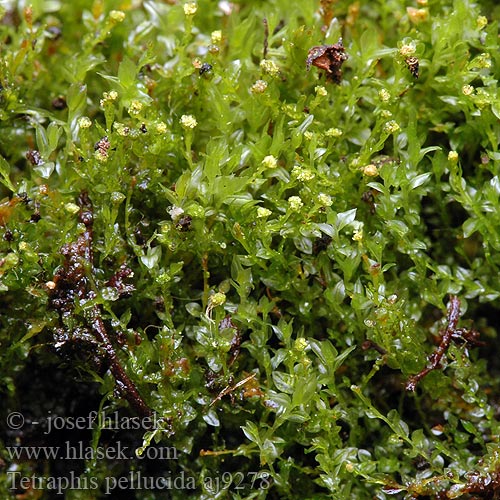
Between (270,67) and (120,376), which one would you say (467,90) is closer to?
(270,67)

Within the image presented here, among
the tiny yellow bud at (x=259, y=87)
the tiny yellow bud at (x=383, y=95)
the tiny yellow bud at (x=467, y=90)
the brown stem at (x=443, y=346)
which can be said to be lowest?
the brown stem at (x=443, y=346)

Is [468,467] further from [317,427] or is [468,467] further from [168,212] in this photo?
[168,212]

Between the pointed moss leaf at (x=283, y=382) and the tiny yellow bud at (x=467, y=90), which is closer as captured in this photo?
the pointed moss leaf at (x=283, y=382)

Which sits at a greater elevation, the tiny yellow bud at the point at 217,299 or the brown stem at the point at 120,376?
the tiny yellow bud at the point at 217,299

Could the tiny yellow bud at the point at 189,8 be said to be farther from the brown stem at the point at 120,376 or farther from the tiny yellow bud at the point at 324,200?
the brown stem at the point at 120,376

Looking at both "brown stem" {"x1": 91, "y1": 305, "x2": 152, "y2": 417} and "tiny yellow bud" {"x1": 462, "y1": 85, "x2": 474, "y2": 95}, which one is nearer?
"brown stem" {"x1": 91, "y1": 305, "x2": 152, "y2": 417}

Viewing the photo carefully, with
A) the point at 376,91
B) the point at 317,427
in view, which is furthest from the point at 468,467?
the point at 376,91

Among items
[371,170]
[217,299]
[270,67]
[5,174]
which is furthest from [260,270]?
[5,174]

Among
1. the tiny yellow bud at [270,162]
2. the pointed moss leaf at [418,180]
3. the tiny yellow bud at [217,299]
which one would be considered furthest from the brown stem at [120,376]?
the pointed moss leaf at [418,180]

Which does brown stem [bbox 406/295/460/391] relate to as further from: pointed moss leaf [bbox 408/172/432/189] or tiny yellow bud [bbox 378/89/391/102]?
tiny yellow bud [bbox 378/89/391/102]

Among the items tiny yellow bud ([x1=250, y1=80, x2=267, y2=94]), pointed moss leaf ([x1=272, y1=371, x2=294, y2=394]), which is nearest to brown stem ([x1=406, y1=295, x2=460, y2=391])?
pointed moss leaf ([x1=272, y1=371, x2=294, y2=394])
